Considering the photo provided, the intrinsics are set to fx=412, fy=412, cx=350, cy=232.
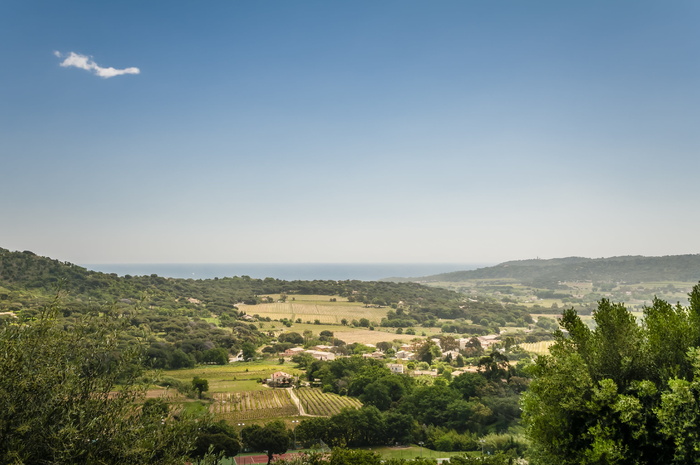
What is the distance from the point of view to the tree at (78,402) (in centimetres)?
525

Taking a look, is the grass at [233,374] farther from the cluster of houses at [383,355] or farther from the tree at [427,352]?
the tree at [427,352]

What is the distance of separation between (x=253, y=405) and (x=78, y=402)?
2988 centimetres

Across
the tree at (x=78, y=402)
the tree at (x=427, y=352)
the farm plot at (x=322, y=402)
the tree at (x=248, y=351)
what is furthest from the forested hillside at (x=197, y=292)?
the tree at (x=78, y=402)

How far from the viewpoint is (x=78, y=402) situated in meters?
5.86

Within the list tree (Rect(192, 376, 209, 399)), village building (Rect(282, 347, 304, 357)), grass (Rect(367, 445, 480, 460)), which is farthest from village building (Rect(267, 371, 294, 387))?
grass (Rect(367, 445, 480, 460))

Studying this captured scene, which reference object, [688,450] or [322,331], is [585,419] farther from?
[322,331]

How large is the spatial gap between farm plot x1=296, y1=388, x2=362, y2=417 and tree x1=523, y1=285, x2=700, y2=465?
24.6 m

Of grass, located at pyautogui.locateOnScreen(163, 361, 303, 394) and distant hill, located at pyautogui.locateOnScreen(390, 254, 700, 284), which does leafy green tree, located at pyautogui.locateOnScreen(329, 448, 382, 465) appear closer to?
grass, located at pyautogui.locateOnScreen(163, 361, 303, 394)

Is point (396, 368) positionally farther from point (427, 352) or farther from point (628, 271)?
point (628, 271)

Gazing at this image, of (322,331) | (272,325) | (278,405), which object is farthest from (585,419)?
(272,325)

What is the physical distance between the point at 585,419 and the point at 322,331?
6154 centimetres

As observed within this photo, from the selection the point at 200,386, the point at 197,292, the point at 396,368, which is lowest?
the point at 396,368

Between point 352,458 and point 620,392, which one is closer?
point 620,392

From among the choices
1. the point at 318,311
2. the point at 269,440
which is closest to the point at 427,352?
the point at 269,440
